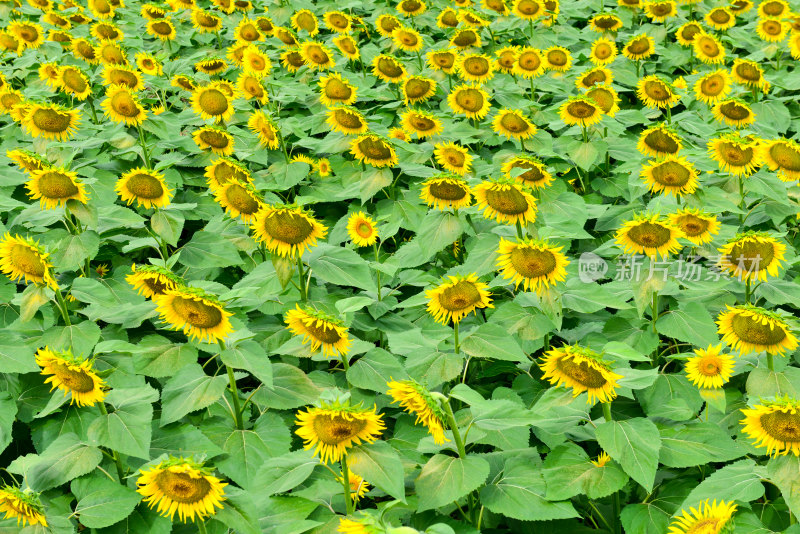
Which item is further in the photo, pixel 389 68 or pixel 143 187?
pixel 389 68

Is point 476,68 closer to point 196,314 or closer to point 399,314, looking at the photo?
point 399,314

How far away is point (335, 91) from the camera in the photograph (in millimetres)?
5809

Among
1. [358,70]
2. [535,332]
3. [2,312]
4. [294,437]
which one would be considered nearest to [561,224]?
[535,332]

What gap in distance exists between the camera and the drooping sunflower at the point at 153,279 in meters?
3.18

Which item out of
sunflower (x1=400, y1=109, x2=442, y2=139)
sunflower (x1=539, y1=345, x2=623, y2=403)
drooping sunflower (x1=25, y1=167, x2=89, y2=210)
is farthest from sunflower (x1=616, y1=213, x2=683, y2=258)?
drooping sunflower (x1=25, y1=167, x2=89, y2=210)

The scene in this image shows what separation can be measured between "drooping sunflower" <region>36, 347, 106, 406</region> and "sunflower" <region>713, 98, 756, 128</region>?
15.1 feet

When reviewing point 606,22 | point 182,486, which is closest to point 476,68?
point 606,22

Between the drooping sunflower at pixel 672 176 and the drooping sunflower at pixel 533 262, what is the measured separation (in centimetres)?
127

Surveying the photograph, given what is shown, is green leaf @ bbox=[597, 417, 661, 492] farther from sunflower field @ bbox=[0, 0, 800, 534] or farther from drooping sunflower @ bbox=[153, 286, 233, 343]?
drooping sunflower @ bbox=[153, 286, 233, 343]

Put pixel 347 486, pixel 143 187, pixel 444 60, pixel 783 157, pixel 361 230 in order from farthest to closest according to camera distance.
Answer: pixel 444 60, pixel 783 157, pixel 361 230, pixel 143 187, pixel 347 486

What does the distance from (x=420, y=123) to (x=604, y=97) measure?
1456 mm

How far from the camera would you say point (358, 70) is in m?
7.91

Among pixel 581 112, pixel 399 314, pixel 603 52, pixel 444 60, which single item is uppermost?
pixel 581 112

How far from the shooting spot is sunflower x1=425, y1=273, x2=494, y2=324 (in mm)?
3195
